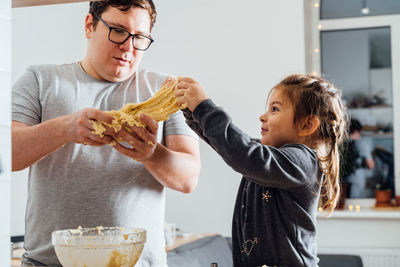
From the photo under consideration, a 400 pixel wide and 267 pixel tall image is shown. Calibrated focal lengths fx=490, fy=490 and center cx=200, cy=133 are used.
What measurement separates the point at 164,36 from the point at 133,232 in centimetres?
296

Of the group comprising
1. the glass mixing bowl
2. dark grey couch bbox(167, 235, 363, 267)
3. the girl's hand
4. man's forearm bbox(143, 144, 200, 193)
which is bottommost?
dark grey couch bbox(167, 235, 363, 267)

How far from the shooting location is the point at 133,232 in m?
0.88

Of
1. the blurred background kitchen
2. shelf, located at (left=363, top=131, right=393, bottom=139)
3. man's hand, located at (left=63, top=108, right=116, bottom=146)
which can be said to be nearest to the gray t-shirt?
man's hand, located at (left=63, top=108, right=116, bottom=146)

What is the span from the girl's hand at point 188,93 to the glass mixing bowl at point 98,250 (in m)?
0.33

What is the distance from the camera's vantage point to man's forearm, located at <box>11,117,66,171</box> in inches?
44.2

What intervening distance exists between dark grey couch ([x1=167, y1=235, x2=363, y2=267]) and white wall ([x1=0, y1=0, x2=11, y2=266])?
1704mm

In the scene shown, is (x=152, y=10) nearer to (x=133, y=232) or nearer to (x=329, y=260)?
(x=133, y=232)

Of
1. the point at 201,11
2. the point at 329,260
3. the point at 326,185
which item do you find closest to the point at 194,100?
the point at 326,185

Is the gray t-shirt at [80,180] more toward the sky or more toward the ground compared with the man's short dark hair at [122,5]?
more toward the ground

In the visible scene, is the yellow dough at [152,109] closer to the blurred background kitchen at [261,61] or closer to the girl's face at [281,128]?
the girl's face at [281,128]

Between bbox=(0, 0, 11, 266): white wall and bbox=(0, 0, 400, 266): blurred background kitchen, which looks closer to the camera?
bbox=(0, 0, 11, 266): white wall

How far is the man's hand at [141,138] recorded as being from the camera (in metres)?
1.06

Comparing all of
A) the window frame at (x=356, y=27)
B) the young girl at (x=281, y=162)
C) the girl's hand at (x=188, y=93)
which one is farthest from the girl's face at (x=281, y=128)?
the window frame at (x=356, y=27)

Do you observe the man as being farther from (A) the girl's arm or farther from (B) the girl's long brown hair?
(B) the girl's long brown hair
